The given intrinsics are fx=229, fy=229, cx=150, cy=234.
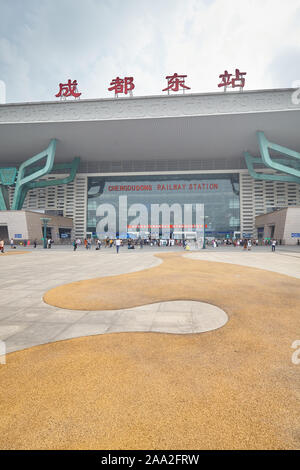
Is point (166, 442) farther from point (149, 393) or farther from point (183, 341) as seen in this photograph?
point (183, 341)

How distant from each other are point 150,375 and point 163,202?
5378 centimetres

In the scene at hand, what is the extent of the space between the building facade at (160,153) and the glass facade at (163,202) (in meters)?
0.24

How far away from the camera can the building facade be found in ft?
118

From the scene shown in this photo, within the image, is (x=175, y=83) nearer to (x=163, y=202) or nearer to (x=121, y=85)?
(x=121, y=85)

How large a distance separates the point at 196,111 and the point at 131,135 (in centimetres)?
1284

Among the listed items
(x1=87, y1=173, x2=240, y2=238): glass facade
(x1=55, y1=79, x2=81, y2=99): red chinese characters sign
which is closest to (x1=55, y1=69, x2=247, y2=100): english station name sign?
(x1=55, y1=79, x2=81, y2=99): red chinese characters sign

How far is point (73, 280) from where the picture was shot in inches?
339

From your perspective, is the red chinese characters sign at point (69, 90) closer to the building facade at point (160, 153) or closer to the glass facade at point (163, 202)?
the building facade at point (160, 153)

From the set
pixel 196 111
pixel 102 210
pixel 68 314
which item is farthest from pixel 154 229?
pixel 68 314

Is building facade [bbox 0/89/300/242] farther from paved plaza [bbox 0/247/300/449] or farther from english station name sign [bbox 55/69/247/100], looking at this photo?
paved plaza [bbox 0/247/300/449]

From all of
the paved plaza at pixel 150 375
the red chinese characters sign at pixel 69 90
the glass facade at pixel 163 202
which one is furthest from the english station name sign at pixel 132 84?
the paved plaza at pixel 150 375

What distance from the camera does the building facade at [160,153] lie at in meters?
36.1

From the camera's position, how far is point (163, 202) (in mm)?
55469

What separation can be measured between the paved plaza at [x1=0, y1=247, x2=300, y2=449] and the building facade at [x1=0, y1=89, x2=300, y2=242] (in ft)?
124
